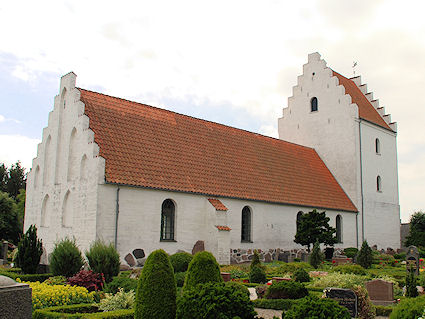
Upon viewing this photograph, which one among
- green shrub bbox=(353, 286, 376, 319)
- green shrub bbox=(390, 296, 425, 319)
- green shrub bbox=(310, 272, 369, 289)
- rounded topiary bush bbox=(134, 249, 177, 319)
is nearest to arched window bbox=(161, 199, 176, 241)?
green shrub bbox=(310, 272, 369, 289)

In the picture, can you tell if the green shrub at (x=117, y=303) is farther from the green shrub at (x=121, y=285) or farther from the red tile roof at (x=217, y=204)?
the red tile roof at (x=217, y=204)

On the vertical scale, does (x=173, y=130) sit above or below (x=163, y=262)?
above

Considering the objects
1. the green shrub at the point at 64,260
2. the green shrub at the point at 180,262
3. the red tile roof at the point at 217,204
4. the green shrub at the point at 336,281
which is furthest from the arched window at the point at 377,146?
the green shrub at the point at 64,260

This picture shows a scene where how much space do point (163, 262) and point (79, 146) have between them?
34.9ft

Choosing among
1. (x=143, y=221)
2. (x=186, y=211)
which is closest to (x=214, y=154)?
(x=186, y=211)

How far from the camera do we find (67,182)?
18.0m

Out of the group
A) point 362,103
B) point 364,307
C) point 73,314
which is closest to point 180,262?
point 73,314

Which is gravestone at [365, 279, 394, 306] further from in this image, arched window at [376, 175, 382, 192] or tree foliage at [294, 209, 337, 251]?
arched window at [376, 175, 382, 192]

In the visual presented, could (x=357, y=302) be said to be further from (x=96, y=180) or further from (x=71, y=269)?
(x=96, y=180)

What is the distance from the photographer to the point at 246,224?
21547 mm

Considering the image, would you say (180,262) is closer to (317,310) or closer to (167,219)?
(167,219)

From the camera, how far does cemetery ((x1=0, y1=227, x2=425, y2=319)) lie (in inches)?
286

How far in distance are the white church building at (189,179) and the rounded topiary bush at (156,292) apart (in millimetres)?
8312

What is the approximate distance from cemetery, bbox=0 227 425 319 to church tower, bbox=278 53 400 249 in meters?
11.4
